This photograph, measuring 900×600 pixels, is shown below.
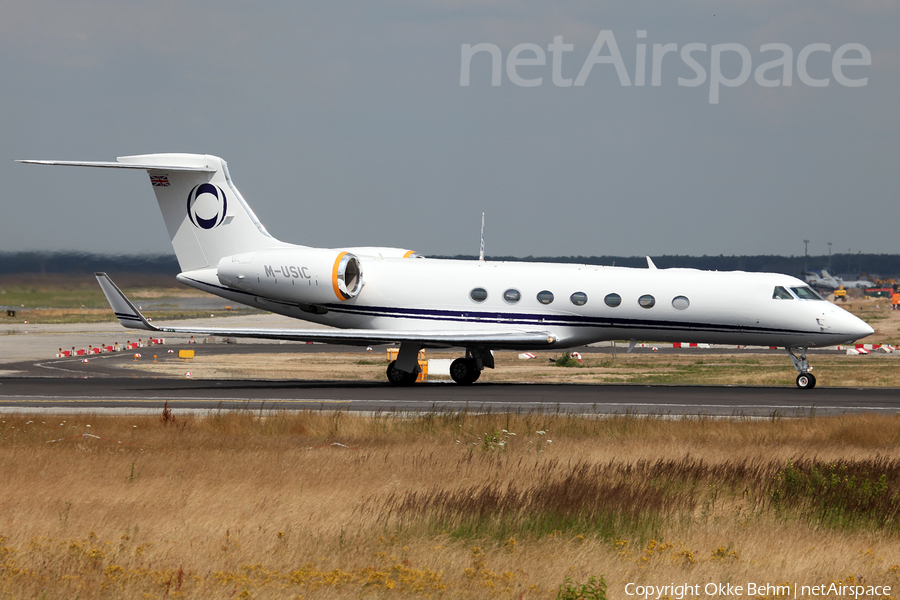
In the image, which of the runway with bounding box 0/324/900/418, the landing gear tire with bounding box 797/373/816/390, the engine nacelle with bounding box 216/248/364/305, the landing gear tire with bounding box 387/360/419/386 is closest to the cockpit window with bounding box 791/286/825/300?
the landing gear tire with bounding box 797/373/816/390

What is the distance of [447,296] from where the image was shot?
27656mm

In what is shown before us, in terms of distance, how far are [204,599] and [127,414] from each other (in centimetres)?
1345

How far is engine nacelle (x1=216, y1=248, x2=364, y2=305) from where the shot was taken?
27.8 m

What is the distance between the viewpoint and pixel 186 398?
77.2 feet

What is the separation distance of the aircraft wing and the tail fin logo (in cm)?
458

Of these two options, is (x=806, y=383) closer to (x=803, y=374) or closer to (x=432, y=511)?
(x=803, y=374)

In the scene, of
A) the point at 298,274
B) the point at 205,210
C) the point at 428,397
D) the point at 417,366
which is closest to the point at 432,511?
the point at 428,397

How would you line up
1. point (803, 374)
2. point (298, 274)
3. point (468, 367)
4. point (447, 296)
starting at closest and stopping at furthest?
point (803, 374) → point (447, 296) → point (298, 274) → point (468, 367)

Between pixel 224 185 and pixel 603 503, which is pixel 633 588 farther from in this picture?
pixel 224 185

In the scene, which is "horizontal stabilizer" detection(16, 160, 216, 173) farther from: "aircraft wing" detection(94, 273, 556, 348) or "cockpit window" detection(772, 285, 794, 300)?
"cockpit window" detection(772, 285, 794, 300)

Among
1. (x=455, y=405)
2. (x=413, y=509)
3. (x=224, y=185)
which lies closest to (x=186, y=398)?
(x=455, y=405)

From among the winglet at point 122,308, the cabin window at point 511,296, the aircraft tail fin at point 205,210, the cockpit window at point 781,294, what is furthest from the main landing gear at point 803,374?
the winglet at point 122,308

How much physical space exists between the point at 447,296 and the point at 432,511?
57.2 feet

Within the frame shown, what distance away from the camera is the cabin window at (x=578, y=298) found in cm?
2647
